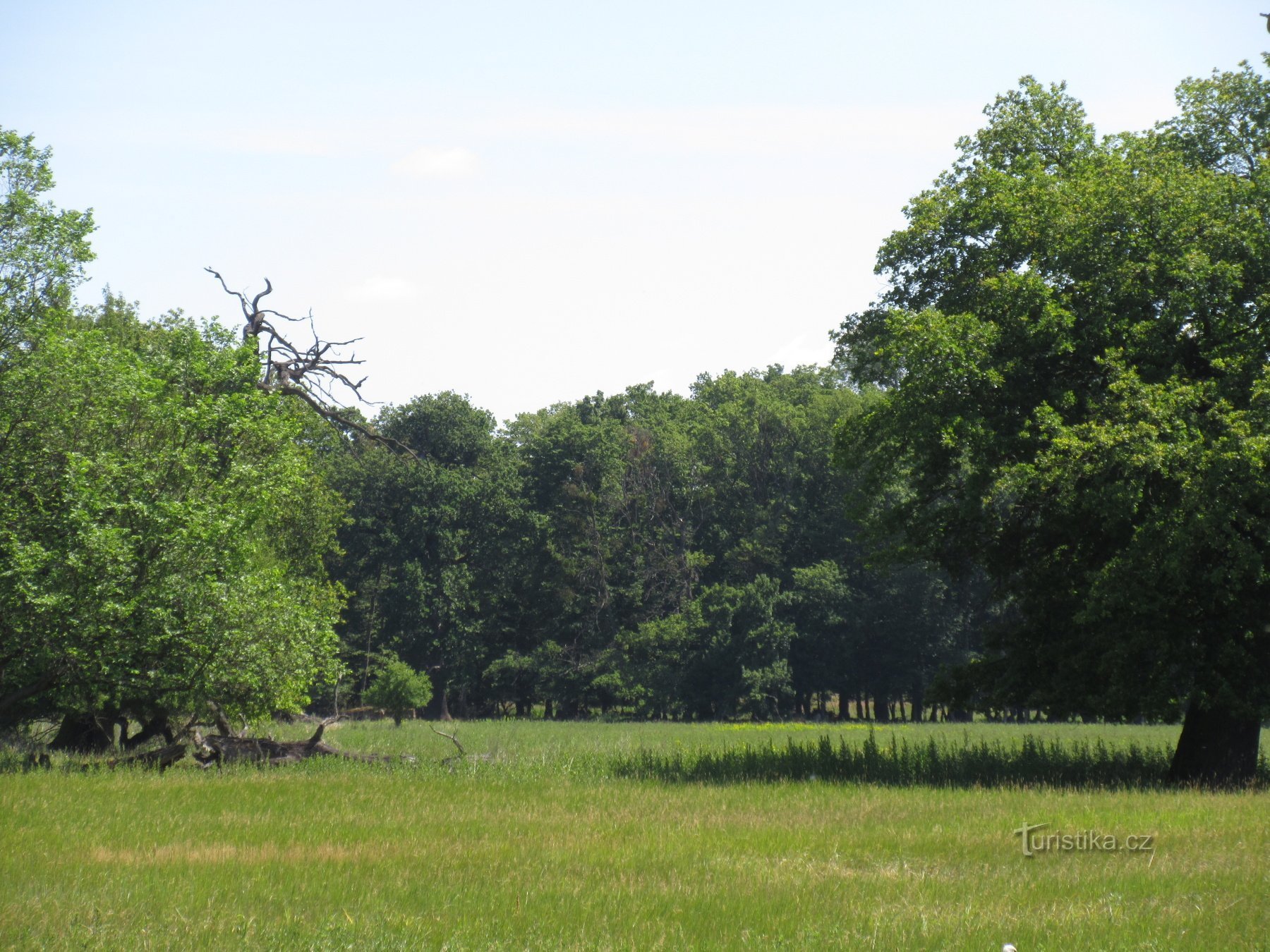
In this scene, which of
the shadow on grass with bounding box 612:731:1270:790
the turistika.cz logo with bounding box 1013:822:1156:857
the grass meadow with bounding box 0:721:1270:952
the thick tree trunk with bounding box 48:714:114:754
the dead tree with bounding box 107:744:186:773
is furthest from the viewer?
the thick tree trunk with bounding box 48:714:114:754

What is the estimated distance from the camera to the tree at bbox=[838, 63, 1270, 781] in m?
19.1

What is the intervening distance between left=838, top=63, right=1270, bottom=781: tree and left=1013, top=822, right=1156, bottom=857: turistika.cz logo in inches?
244

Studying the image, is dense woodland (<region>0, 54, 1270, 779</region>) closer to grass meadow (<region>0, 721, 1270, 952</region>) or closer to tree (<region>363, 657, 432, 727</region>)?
grass meadow (<region>0, 721, 1270, 952</region>)

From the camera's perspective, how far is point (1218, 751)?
2100cm

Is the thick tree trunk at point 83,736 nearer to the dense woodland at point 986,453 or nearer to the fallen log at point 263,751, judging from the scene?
the dense woodland at point 986,453

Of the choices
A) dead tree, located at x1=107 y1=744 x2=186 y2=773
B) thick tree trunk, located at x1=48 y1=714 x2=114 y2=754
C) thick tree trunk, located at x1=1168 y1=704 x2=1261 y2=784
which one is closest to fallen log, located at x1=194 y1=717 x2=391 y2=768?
dead tree, located at x1=107 y1=744 x2=186 y2=773

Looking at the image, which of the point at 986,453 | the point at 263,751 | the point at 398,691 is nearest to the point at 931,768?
the point at 986,453

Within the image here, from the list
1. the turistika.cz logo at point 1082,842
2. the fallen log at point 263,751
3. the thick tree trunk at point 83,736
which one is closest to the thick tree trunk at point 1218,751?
the turistika.cz logo at point 1082,842

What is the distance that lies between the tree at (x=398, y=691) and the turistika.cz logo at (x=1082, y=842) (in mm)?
41405

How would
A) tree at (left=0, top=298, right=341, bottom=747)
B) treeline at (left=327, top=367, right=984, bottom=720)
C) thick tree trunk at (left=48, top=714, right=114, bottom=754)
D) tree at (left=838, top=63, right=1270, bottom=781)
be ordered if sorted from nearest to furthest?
tree at (left=838, top=63, right=1270, bottom=781), tree at (left=0, top=298, right=341, bottom=747), thick tree trunk at (left=48, top=714, right=114, bottom=754), treeline at (left=327, top=367, right=984, bottom=720)

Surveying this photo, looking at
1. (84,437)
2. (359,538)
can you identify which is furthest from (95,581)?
(359,538)

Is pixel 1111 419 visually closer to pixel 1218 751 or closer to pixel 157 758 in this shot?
pixel 1218 751

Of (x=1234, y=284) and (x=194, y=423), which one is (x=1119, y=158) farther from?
(x=194, y=423)

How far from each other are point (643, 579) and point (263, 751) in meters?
46.6
